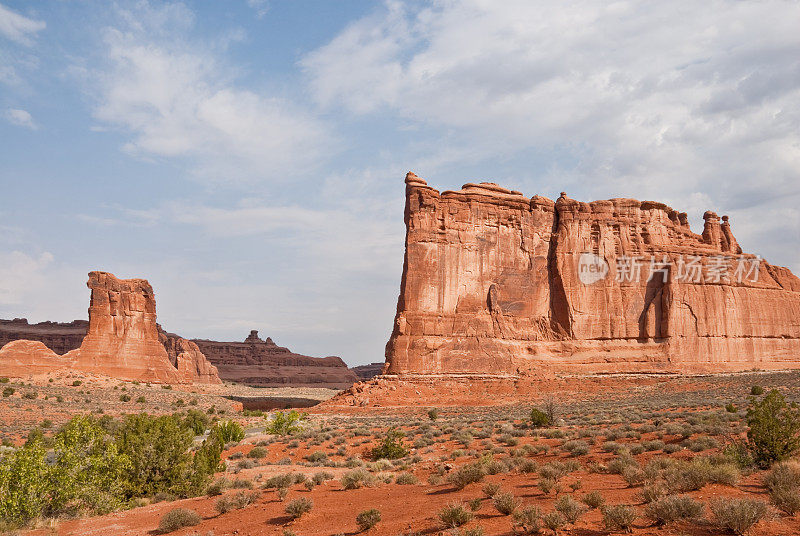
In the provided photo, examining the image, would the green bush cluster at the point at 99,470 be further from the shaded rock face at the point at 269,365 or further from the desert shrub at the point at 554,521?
the shaded rock face at the point at 269,365

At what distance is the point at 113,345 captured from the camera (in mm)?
57875

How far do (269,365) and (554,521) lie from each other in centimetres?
11358

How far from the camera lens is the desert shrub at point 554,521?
677 cm

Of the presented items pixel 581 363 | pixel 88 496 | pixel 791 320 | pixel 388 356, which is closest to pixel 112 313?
pixel 388 356

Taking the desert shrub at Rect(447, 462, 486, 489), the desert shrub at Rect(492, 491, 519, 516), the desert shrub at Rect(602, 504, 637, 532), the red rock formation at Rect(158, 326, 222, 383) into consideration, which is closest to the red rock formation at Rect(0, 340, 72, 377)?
the red rock formation at Rect(158, 326, 222, 383)

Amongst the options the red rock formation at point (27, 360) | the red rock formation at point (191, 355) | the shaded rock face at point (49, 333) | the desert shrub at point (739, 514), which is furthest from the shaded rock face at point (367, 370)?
the desert shrub at point (739, 514)

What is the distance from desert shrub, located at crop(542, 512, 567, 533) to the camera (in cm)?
677

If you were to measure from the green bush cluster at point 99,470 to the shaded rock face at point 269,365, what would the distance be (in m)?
95.8

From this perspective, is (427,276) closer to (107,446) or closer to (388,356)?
(388,356)

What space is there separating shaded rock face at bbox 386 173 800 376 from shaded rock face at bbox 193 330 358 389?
211ft

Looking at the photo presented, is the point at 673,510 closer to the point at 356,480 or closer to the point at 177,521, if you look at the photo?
the point at 356,480

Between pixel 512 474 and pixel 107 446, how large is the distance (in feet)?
29.6

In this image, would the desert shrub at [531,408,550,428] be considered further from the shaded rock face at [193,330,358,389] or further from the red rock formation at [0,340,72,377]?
the shaded rock face at [193,330,358,389]

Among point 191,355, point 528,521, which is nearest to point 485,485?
point 528,521
